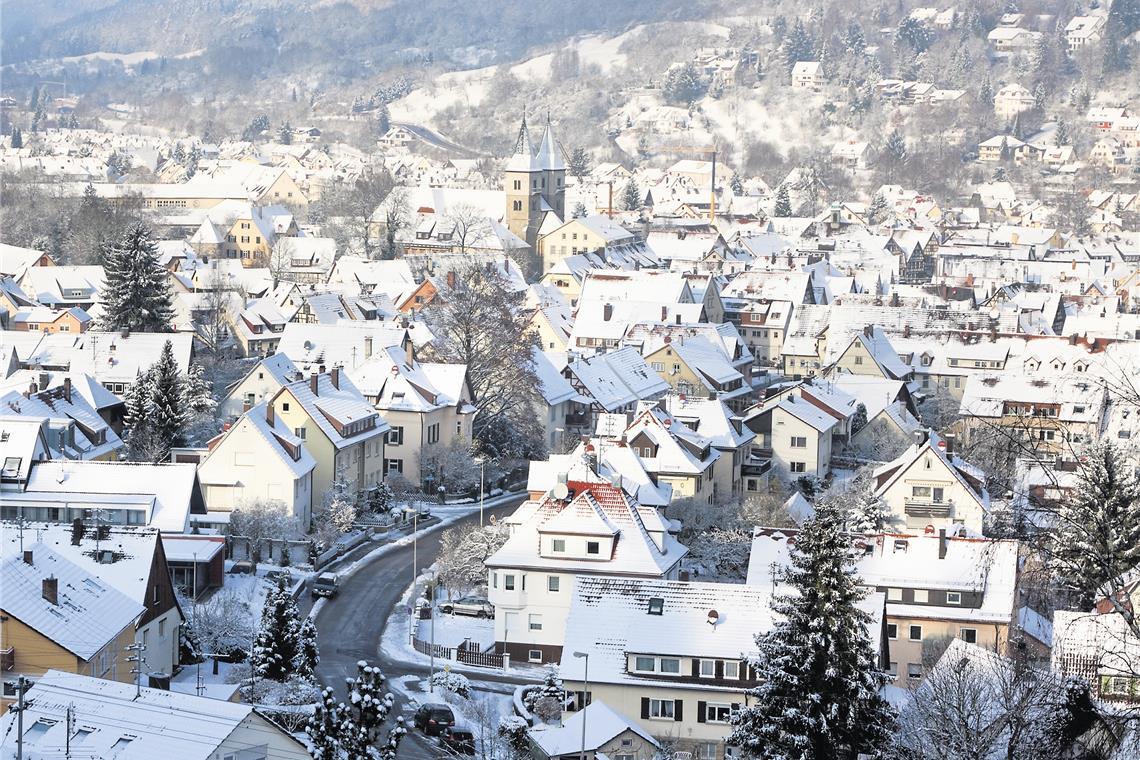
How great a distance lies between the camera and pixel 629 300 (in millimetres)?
68188

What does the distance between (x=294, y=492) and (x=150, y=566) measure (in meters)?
9.71

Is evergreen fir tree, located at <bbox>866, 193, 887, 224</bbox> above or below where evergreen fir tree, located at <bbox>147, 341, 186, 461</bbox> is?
above

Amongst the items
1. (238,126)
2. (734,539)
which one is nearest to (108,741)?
(734,539)

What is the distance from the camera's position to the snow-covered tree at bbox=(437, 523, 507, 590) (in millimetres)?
37719

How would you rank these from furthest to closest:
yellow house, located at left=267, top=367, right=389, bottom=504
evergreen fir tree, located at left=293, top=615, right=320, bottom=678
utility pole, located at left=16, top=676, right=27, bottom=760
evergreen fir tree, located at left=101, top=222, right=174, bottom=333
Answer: evergreen fir tree, located at left=101, top=222, right=174, bottom=333 < yellow house, located at left=267, top=367, right=389, bottom=504 < evergreen fir tree, located at left=293, top=615, right=320, bottom=678 < utility pole, located at left=16, top=676, right=27, bottom=760

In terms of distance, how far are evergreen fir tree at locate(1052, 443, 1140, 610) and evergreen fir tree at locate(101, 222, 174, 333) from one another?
1444 inches

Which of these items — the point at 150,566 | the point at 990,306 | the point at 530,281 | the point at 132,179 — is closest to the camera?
the point at 150,566

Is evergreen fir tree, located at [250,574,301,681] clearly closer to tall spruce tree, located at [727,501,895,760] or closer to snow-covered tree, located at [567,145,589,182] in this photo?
tall spruce tree, located at [727,501,895,760]

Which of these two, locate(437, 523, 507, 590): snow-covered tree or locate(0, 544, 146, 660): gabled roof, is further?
locate(437, 523, 507, 590): snow-covered tree

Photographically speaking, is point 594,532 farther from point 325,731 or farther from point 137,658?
point 137,658

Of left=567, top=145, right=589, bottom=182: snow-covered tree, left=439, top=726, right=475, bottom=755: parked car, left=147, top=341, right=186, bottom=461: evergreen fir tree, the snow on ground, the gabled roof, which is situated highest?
left=567, top=145, right=589, bottom=182: snow-covered tree

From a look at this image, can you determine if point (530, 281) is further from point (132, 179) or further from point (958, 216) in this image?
point (132, 179)

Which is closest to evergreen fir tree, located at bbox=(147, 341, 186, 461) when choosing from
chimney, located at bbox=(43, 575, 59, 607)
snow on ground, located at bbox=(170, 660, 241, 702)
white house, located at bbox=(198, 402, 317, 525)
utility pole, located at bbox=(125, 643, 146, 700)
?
white house, located at bbox=(198, 402, 317, 525)

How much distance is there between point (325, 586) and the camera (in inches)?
1486
